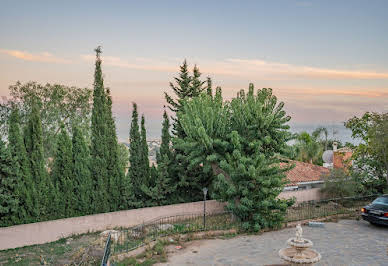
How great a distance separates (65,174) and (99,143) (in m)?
2.46

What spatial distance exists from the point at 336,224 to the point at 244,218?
5.17 metres

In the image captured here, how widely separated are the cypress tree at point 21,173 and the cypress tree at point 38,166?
11.4 inches

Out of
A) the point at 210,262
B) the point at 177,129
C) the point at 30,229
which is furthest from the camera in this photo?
the point at 177,129

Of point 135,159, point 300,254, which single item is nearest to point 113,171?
point 135,159

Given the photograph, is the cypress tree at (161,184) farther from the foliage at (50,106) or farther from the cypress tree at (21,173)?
the foliage at (50,106)

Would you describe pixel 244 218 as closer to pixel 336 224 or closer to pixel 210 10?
pixel 336 224

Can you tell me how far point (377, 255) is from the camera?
12.8 metres

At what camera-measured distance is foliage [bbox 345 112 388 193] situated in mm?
22578

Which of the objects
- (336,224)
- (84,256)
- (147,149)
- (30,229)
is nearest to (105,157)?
(147,149)

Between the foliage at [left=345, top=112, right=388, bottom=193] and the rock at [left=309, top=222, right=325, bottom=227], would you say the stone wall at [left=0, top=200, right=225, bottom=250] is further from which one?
the foliage at [left=345, top=112, right=388, bottom=193]

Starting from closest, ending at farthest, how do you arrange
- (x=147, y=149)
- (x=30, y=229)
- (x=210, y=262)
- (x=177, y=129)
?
(x=210, y=262), (x=30, y=229), (x=147, y=149), (x=177, y=129)

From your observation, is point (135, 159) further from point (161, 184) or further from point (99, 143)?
point (99, 143)

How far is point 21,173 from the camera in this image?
1642cm

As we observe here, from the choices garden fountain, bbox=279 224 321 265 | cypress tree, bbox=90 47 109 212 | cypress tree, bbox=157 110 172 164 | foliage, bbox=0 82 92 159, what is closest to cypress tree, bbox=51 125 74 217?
cypress tree, bbox=90 47 109 212
